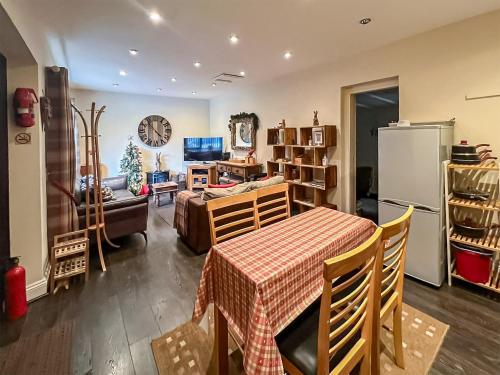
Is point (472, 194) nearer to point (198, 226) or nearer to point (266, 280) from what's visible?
point (266, 280)

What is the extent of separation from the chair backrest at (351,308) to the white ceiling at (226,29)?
2.31m

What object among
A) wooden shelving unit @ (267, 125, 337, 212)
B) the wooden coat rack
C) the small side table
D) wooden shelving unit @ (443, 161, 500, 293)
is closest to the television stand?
the small side table

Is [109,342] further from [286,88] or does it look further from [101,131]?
[101,131]

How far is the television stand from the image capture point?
6.78 metres

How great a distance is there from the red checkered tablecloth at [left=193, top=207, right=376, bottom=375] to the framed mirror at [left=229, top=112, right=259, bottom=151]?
4403mm

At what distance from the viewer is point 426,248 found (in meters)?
2.55

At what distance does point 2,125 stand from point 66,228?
3.98 ft

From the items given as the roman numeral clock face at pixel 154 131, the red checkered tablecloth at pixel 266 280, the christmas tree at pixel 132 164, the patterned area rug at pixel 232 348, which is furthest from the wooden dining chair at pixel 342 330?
the roman numeral clock face at pixel 154 131

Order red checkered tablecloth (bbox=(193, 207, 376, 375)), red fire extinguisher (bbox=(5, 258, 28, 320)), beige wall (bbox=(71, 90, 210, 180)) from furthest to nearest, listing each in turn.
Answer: beige wall (bbox=(71, 90, 210, 180)) < red fire extinguisher (bbox=(5, 258, 28, 320)) < red checkered tablecloth (bbox=(193, 207, 376, 375))

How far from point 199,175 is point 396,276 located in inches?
231

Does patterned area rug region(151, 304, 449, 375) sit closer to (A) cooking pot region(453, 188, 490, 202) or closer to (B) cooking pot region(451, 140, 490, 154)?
(A) cooking pot region(453, 188, 490, 202)

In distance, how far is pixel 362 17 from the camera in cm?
257

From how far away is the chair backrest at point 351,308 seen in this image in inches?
37.2

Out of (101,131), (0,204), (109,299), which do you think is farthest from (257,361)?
(101,131)
